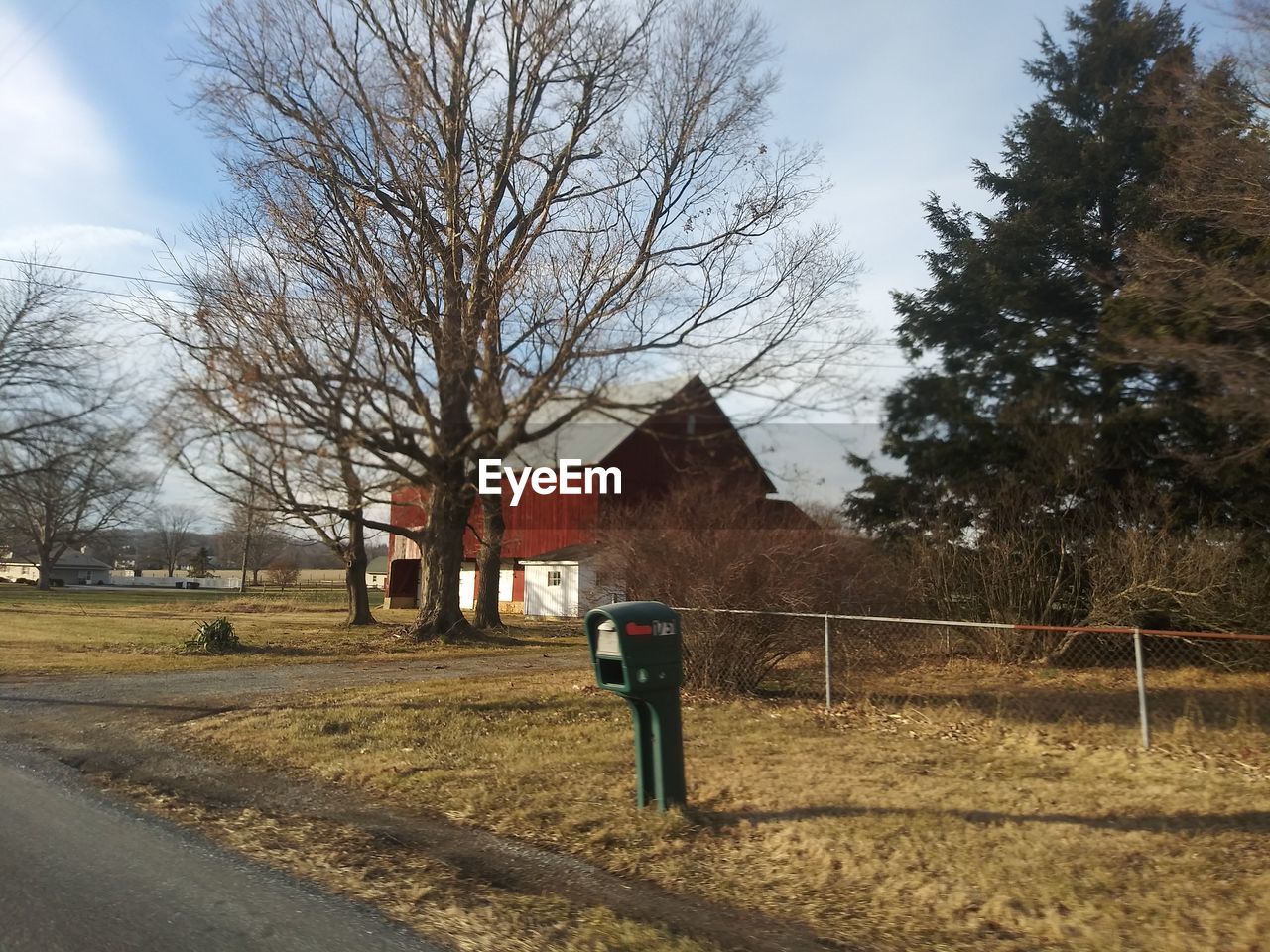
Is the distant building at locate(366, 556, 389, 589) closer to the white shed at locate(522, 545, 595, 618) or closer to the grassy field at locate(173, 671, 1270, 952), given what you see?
the white shed at locate(522, 545, 595, 618)

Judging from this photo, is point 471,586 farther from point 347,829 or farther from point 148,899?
point 148,899

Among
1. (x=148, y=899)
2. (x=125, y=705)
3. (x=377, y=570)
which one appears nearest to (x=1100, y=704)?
(x=148, y=899)

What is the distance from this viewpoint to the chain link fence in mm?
9609

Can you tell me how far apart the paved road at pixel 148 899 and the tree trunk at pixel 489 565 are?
1830cm

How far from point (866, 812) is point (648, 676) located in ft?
5.74

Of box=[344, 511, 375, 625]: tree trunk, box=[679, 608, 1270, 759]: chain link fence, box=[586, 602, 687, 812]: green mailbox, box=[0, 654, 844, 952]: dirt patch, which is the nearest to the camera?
box=[0, 654, 844, 952]: dirt patch

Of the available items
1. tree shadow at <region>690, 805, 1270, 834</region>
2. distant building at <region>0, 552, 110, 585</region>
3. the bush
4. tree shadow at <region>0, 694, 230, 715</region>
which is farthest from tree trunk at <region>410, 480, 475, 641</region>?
distant building at <region>0, 552, 110, 585</region>

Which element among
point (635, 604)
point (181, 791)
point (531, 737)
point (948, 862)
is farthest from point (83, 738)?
point (948, 862)

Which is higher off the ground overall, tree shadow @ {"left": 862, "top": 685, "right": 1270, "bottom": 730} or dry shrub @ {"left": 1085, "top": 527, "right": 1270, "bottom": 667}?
dry shrub @ {"left": 1085, "top": 527, "right": 1270, "bottom": 667}

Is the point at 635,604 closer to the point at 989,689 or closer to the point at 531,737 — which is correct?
the point at 531,737

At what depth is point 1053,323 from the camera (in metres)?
16.5

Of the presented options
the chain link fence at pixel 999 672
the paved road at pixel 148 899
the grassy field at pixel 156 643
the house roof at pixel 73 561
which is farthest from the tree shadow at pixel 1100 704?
the house roof at pixel 73 561

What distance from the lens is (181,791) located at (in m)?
7.41

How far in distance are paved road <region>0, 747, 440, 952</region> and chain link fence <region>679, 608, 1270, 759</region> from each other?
6564 millimetres
